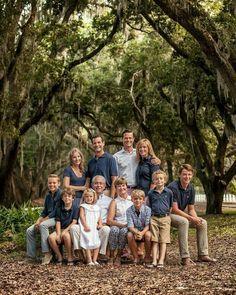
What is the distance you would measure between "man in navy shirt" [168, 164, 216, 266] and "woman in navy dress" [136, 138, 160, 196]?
33 centimetres

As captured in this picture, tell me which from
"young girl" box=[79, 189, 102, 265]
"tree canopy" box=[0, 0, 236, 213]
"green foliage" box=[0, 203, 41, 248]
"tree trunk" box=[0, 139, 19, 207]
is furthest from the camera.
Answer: "tree trunk" box=[0, 139, 19, 207]

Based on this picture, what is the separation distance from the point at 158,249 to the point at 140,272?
964 mm

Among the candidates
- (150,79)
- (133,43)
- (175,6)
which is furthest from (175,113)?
(175,6)

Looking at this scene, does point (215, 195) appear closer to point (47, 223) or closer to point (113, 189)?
point (113, 189)

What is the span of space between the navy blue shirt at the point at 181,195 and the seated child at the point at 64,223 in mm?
1301

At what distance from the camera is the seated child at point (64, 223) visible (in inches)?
291

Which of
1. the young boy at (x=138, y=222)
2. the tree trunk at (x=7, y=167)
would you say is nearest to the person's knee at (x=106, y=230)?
the young boy at (x=138, y=222)

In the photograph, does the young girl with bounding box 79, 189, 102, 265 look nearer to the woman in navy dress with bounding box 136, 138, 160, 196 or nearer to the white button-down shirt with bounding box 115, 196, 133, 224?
the white button-down shirt with bounding box 115, 196, 133, 224

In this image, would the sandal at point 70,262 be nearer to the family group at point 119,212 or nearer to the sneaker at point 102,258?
the family group at point 119,212

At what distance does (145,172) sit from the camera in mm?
7582

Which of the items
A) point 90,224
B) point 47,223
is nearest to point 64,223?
point 47,223

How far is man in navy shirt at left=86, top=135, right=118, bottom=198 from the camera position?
7.64 metres

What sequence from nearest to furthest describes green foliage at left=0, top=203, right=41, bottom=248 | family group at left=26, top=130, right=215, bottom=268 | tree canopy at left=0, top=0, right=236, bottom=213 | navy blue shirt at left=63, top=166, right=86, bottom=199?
family group at left=26, top=130, right=215, bottom=268 → navy blue shirt at left=63, top=166, right=86, bottom=199 → green foliage at left=0, top=203, right=41, bottom=248 → tree canopy at left=0, top=0, right=236, bottom=213

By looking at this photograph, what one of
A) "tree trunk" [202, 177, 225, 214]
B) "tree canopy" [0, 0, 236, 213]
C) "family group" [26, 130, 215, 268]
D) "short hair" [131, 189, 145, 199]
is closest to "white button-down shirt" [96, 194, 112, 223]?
"family group" [26, 130, 215, 268]
